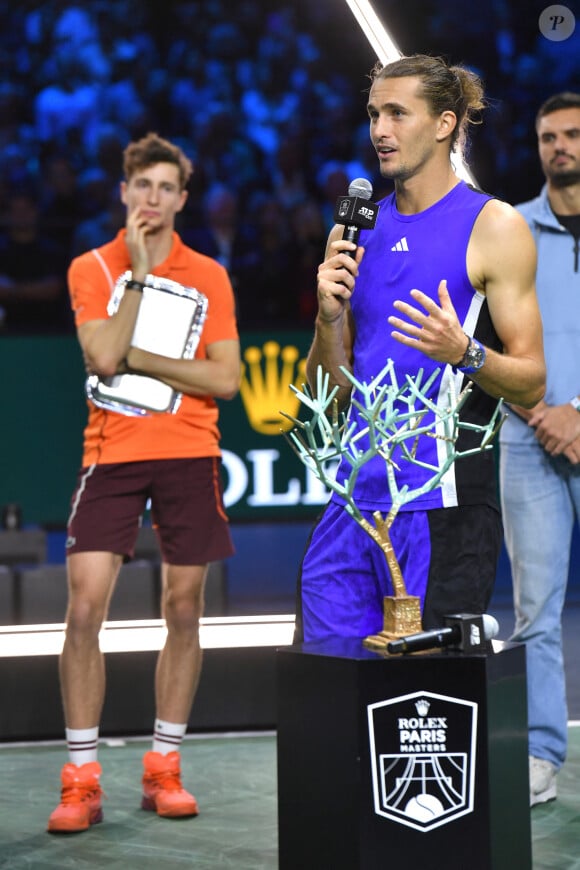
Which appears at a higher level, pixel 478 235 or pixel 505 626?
pixel 478 235

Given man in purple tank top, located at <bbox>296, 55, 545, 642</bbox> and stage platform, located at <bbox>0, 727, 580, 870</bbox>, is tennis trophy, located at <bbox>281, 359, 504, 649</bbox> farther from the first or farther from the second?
stage platform, located at <bbox>0, 727, 580, 870</bbox>

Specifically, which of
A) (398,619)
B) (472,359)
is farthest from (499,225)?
(398,619)

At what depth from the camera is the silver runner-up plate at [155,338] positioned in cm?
382

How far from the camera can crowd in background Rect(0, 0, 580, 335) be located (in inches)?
317

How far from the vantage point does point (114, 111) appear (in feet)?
29.2

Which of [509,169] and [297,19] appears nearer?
[509,169]

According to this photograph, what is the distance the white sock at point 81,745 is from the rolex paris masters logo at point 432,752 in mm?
1568

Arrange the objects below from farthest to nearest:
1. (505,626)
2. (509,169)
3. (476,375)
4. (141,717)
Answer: (509,169) < (505,626) < (141,717) < (476,375)

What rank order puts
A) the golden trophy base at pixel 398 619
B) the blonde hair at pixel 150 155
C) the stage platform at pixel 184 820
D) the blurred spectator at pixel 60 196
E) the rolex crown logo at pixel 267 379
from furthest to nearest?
the blurred spectator at pixel 60 196 → the rolex crown logo at pixel 267 379 → the blonde hair at pixel 150 155 → the stage platform at pixel 184 820 → the golden trophy base at pixel 398 619

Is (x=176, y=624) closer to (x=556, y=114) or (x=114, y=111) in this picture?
(x=556, y=114)

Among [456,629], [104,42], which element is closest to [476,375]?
[456,629]

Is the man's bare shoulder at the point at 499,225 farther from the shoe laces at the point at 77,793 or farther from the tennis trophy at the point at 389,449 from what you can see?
the shoe laces at the point at 77,793

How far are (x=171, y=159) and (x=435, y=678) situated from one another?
2.11m

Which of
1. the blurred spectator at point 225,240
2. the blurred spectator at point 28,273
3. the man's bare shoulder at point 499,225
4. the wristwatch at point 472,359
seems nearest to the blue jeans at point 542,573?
the man's bare shoulder at point 499,225
